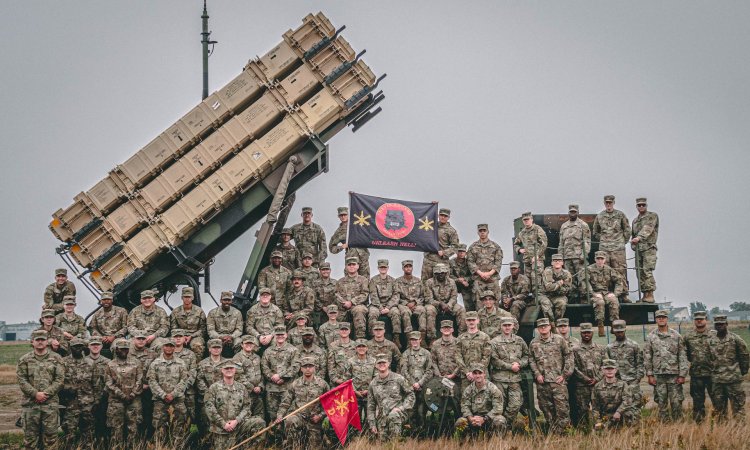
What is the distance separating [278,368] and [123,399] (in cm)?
184

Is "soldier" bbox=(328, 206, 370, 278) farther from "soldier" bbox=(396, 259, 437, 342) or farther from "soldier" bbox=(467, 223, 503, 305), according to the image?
"soldier" bbox=(467, 223, 503, 305)

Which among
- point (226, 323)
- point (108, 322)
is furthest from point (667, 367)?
point (108, 322)

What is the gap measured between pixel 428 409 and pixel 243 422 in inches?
85.9

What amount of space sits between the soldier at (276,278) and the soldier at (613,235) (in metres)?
4.57

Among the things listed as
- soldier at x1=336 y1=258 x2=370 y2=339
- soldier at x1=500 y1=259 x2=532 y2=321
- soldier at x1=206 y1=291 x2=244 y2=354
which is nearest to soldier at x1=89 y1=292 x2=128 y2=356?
soldier at x1=206 y1=291 x2=244 y2=354

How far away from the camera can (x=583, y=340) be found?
9.98 metres

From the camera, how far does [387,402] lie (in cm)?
910

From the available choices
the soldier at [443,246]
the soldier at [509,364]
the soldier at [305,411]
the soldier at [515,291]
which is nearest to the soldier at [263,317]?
the soldier at [305,411]

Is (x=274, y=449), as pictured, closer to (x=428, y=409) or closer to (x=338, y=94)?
(x=428, y=409)

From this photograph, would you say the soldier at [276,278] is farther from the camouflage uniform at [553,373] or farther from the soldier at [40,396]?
the camouflage uniform at [553,373]

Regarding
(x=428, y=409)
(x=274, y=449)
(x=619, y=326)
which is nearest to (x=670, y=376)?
(x=619, y=326)

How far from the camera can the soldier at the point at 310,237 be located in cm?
1168

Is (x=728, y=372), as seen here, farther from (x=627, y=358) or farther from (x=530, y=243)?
(x=530, y=243)

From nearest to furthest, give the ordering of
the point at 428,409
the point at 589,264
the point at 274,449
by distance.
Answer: the point at 274,449 < the point at 428,409 < the point at 589,264
